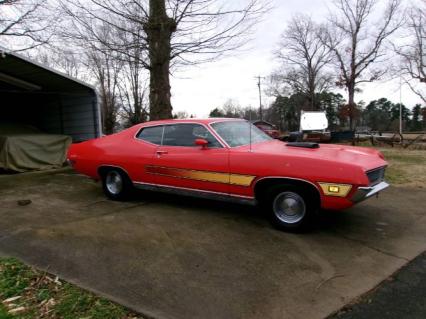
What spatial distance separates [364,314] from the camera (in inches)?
122

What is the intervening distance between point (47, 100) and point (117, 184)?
948 centimetres

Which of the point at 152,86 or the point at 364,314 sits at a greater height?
the point at 152,86

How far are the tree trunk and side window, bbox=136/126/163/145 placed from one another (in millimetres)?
4110

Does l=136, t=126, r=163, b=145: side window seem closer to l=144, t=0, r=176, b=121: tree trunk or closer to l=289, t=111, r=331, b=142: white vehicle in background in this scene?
l=144, t=0, r=176, b=121: tree trunk

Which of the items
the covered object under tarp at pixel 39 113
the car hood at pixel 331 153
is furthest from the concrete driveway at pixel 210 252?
the covered object under tarp at pixel 39 113

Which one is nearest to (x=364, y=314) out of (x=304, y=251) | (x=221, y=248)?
(x=304, y=251)

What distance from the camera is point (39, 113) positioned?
15234 millimetres

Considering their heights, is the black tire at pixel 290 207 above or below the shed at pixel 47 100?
below

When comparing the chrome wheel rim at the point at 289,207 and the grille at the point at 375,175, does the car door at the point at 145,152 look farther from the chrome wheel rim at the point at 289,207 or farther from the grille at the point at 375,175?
the grille at the point at 375,175

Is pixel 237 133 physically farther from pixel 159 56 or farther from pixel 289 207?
pixel 159 56

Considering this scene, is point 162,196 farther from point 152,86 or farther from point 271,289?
point 152,86

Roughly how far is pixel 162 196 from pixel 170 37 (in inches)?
195

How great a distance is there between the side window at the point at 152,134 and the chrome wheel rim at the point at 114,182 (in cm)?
82

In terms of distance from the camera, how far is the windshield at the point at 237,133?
5684 mm
